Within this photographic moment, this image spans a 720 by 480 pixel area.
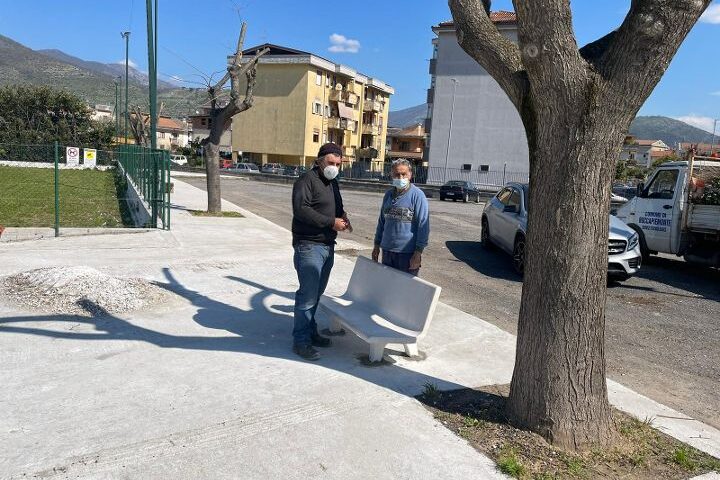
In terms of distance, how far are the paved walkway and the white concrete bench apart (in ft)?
0.90

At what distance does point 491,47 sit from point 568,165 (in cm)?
92

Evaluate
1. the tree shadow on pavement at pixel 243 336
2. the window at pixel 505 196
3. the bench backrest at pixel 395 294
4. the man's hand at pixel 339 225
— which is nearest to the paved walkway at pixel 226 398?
the tree shadow on pavement at pixel 243 336

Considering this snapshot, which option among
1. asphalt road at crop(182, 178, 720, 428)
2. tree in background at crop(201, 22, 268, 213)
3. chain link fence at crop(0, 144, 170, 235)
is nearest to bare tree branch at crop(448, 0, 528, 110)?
asphalt road at crop(182, 178, 720, 428)

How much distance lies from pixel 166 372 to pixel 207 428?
103 cm

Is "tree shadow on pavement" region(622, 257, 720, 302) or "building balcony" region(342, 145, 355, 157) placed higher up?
"building balcony" region(342, 145, 355, 157)

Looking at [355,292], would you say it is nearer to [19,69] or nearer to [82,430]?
[82,430]

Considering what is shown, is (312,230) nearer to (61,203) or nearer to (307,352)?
(307,352)

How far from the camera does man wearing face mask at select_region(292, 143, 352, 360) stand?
15.2ft

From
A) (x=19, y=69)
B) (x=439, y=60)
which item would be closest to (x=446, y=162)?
(x=439, y=60)

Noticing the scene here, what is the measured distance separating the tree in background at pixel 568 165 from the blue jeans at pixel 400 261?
1.70m

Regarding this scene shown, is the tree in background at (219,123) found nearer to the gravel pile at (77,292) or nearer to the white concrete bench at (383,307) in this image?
the gravel pile at (77,292)

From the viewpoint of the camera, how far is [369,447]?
3355 millimetres

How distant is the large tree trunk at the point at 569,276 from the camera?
3.30 meters

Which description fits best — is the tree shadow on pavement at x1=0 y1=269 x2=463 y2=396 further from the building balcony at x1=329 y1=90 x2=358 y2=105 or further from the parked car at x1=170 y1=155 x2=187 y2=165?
the building balcony at x1=329 y1=90 x2=358 y2=105
